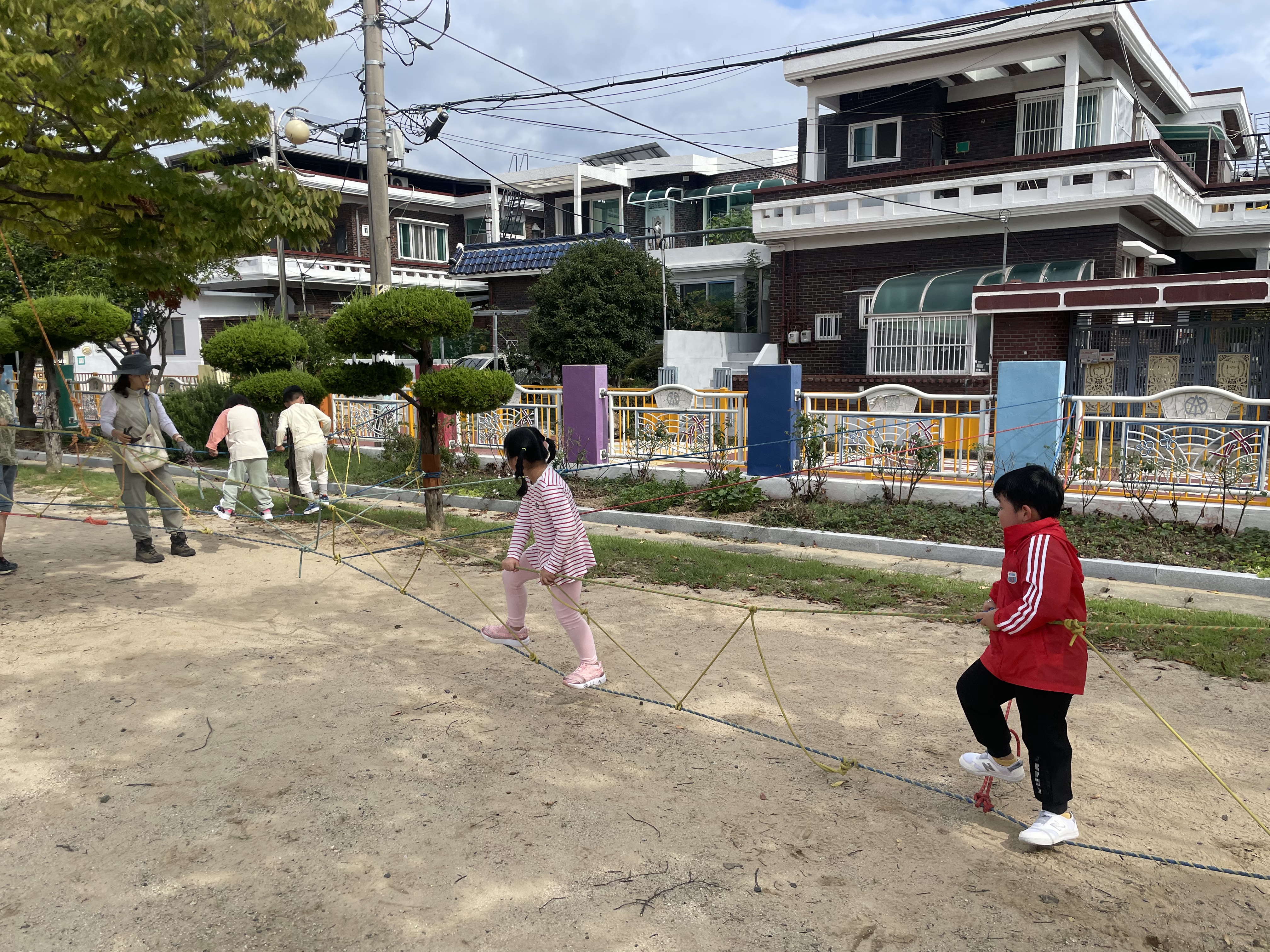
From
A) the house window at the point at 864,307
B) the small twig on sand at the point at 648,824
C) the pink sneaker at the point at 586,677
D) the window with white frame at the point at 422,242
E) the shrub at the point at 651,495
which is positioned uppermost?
the window with white frame at the point at 422,242

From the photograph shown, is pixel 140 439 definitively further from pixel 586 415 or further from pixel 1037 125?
pixel 1037 125

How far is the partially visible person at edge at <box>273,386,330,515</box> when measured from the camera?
33.7ft

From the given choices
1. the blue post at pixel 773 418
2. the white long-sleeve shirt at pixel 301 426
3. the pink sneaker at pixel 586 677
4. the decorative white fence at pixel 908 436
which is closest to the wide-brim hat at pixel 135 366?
the white long-sleeve shirt at pixel 301 426

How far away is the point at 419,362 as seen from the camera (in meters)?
9.30

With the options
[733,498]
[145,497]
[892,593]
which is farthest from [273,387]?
[892,593]

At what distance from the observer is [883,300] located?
1777 cm

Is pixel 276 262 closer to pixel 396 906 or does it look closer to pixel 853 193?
pixel 853 193

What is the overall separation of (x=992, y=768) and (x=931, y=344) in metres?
14.4

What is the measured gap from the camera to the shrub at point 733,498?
10.2 metres

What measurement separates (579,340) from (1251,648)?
1593 centimetres

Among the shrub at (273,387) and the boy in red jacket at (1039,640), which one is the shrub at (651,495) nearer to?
the shrub at (273,387)

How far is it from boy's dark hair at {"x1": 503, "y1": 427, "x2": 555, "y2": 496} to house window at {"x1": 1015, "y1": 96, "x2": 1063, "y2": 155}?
17509 millimetres

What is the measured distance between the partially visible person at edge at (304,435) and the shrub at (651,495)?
139 inches

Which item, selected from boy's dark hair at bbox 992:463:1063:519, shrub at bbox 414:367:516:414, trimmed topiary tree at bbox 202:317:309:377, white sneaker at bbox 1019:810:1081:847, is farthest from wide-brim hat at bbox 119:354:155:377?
white sneaker at bbox 1019:810:1081:847
